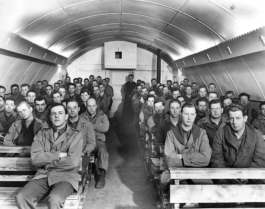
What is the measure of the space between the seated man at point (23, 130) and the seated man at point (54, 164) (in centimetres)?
101

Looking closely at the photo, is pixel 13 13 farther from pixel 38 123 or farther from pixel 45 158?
pixel 45 158

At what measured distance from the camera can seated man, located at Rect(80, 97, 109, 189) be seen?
17.2ft

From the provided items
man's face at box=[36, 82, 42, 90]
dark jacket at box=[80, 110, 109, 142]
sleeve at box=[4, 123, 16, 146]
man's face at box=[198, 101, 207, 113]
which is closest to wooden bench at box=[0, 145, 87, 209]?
sleeve at box=[4, 123, 16, 146]

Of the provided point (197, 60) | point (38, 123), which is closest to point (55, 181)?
point (38, 123)

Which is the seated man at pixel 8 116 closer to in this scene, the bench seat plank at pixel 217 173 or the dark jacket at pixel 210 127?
the dark jacket at pixel 210 127

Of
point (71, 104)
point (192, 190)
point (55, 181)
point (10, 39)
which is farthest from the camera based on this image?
point (10, 39)

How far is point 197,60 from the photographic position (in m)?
10.3

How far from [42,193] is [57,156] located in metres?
0.49

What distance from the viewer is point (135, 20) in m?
9.71

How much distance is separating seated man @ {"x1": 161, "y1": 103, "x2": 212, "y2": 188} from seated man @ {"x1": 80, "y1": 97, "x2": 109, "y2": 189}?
1746mm

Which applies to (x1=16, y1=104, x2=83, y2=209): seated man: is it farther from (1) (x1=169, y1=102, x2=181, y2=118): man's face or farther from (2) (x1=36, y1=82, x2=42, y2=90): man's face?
(2) (x1=36, y1=82, x2=42, y2=90): man's face

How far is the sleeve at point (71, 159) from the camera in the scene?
12.0ft

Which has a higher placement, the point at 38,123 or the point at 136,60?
the point at 136,60

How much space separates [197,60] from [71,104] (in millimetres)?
6437
